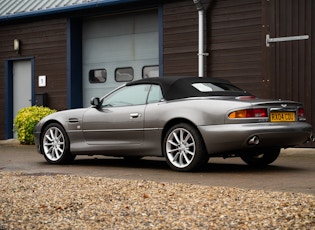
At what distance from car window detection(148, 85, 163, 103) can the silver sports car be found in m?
0.02

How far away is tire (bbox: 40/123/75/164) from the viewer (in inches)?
417

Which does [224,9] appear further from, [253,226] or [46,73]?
[253,226]

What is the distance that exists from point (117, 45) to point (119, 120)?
7363 mm

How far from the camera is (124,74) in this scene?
16.9 m

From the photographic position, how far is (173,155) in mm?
9234

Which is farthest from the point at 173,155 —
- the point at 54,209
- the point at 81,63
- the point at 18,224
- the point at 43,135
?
the point at 81,63

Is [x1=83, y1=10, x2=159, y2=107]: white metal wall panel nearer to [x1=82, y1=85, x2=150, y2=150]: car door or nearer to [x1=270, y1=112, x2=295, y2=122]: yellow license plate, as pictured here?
[x1=82, y1=85, x2=150, y2=150]: car door

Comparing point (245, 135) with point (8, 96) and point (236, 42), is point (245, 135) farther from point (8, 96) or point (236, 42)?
point (8, 96)

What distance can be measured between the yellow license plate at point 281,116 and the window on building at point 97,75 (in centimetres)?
882

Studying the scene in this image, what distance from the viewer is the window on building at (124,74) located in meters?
16.7

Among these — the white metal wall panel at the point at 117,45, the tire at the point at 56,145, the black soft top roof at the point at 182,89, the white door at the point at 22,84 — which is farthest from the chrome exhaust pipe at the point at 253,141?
the white door at the point at 22,84

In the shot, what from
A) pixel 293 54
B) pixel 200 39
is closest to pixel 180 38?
pixel 200 39

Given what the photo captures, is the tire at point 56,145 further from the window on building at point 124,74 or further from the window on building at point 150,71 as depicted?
the window on building at point 124,74

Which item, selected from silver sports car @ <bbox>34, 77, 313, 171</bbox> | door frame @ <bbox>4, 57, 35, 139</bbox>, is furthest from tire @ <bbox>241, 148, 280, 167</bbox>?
door frame @ <bbox>4, 57, 35, 139</bbox>
